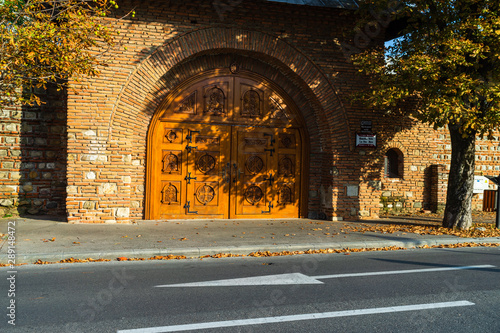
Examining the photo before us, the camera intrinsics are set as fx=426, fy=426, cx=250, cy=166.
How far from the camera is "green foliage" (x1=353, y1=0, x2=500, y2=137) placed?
368 inches

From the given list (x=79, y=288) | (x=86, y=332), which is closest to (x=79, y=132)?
(x=79, y=288)

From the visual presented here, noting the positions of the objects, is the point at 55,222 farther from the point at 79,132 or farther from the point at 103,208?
the point at 79,132

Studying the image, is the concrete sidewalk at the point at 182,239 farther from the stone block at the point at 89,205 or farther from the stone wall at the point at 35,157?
the stone wall at the point at 35,157

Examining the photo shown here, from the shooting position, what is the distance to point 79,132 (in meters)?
10.4

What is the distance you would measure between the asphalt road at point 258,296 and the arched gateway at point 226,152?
4.66 m

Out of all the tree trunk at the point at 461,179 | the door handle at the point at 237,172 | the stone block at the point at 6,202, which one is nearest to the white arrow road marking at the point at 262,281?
the door handle at the point at 237,172

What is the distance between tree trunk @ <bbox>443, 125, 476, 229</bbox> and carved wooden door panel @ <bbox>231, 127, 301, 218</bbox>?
4279 mm

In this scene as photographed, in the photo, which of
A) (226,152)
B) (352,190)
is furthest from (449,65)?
(226,152)

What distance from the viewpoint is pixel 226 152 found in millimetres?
12180

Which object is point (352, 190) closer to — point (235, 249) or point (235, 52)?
point (235, 52)

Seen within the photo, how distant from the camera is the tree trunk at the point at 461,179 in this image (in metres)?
10.8

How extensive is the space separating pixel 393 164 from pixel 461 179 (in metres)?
3.76

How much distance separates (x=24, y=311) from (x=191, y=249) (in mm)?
3580

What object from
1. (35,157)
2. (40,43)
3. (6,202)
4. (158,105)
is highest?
(40,43)
